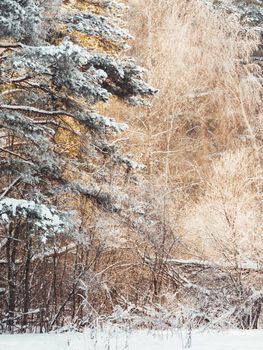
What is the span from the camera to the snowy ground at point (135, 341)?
5.79 metres

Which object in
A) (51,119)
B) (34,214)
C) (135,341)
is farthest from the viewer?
(51,119)

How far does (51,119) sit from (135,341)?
18.3 ft

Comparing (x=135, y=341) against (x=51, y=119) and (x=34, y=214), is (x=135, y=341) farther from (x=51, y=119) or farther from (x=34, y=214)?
(x=51, y=119)

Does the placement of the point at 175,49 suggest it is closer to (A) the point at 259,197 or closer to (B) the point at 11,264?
(A) the point at 259,197

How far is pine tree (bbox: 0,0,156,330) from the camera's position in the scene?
25.6 ft

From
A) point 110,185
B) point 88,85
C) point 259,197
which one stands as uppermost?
point 88,85

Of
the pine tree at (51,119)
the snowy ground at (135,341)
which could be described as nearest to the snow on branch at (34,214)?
the pine tree at (51,119)

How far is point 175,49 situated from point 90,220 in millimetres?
11663

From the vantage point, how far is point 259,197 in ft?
52.4

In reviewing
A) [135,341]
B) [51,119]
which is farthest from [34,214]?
[51,119]

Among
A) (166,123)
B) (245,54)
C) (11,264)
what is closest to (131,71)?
(11,264)

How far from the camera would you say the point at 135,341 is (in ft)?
20.6

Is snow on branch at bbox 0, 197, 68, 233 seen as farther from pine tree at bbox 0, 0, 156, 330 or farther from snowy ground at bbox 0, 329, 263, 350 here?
snowy ground at bbox 0, 329, 263, 350

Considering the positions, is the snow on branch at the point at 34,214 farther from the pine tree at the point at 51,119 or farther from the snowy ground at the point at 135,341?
the snowy ground at the point at 135,341
